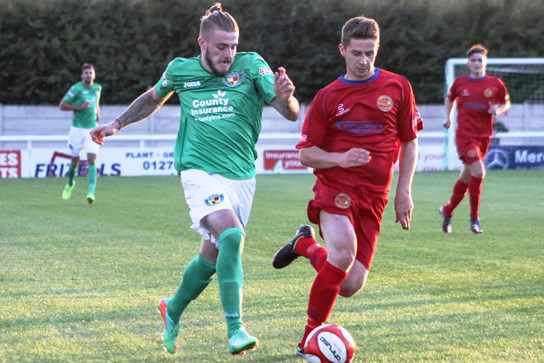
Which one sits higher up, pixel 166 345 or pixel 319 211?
pixel 319 211

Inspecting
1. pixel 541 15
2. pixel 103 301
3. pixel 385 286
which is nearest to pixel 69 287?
pixel 103 301

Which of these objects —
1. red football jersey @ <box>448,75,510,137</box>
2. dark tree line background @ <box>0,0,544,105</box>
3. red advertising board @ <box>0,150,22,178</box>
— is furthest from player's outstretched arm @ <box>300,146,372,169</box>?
dark tree line background @ <box>0,0,544,105</box>

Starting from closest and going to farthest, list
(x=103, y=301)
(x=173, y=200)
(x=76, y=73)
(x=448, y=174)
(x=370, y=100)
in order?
1. (x=370, y=100)
2. (x=103, y=301)
3. (x=173, y=200)
4. (x=448, y=174)
5. (x=76, y=73)

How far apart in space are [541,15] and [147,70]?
1394 centimetres

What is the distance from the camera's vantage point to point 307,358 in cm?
551

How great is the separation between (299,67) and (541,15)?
872 centimetres

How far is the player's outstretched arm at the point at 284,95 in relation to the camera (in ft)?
18.5

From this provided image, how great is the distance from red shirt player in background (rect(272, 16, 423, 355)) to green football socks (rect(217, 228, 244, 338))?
484 mm

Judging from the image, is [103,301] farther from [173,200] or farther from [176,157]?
[173,200]

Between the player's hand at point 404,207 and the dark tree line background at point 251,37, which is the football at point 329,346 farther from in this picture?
the dark tree line background at point 251,37

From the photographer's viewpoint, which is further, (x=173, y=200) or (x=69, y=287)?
(x=173, y=200)

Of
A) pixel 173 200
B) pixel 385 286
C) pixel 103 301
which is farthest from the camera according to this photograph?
pixel 173 200

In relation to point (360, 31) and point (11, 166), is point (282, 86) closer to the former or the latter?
point (360, 31)

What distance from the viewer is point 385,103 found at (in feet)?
19.8
